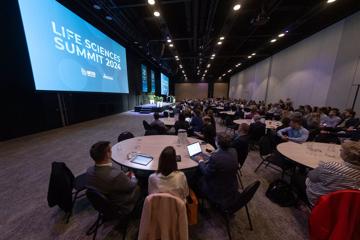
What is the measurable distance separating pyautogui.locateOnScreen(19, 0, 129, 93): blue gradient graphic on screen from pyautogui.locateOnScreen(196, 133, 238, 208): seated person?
19.4 ft

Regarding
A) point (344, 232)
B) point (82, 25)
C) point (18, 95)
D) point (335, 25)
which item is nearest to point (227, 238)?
point (344, 232)

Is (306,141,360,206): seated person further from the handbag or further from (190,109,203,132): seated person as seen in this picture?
(190,109,203,132): seated person

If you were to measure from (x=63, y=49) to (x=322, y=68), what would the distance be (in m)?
11.2

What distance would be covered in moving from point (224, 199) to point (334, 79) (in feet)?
26.9

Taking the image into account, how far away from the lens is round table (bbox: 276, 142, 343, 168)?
218cm

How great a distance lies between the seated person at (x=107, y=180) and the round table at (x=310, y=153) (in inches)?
93.3

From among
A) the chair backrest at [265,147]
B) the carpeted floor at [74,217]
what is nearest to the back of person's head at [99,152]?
the carpeted floor at [74,217]

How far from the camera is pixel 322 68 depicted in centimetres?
704

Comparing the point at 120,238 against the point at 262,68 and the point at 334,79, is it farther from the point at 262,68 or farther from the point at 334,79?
the point at 262,68

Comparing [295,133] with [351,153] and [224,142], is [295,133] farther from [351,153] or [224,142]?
[224,142]

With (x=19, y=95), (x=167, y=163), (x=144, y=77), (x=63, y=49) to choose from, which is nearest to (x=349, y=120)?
(x=167, y=163)

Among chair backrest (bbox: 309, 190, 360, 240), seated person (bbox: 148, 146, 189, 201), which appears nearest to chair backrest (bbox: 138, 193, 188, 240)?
seated person (bbox: 148, 146, 189, 201)

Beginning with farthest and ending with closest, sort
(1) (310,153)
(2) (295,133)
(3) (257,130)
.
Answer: (3) (257,130)
(2) (295,133)
(1) (310,153)

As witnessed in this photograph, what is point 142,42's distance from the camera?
8836 mm
